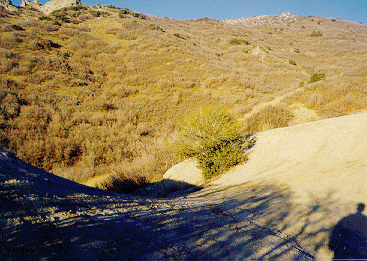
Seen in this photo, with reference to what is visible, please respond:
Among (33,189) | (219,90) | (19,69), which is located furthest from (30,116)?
(219,90)

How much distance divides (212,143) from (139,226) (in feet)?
11.3

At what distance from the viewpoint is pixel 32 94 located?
1021cm

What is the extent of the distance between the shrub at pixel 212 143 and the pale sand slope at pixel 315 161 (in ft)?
1.39

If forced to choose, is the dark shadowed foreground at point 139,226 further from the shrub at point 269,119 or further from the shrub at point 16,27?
the shrub at point 16,27

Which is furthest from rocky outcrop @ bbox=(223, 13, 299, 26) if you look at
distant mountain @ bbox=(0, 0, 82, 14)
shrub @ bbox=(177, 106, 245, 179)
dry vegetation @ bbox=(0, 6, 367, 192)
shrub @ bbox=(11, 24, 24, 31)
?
shrub @ bbox=(177, 106, 245, 179)

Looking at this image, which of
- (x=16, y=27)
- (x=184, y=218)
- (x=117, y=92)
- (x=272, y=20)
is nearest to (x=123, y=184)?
(x=184, y=218)

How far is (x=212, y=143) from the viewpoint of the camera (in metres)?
5.17

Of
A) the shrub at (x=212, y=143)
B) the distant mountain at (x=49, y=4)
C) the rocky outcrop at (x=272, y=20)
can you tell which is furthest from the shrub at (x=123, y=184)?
the rocky outcrop at (x=272, y=20)

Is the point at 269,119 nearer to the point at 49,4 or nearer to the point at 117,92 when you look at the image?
the point at 117,92

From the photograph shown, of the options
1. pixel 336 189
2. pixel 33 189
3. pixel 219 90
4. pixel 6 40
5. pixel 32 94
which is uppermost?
pixel 6 40

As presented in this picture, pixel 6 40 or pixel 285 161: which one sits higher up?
pixel 6 40

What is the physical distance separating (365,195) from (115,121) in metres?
10.2

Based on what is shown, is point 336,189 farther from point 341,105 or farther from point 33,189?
point 341,105

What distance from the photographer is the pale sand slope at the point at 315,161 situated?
3.20 metres
